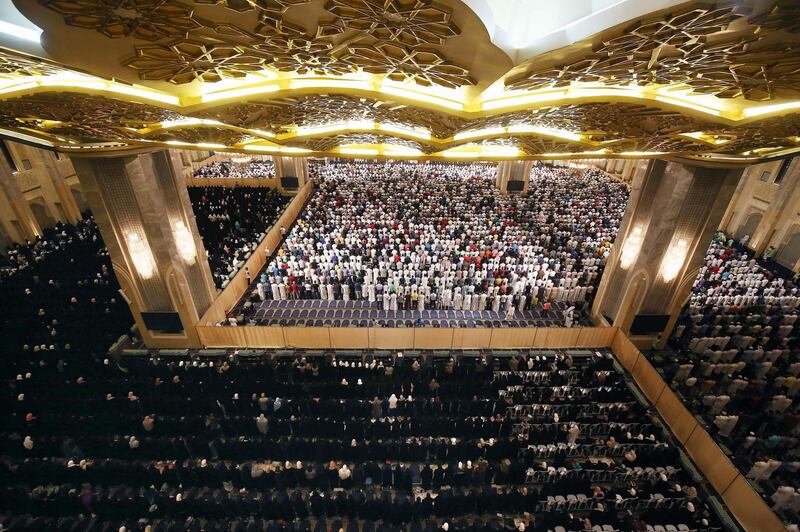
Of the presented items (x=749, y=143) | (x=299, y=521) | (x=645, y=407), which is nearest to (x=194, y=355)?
(x=299, y=521)

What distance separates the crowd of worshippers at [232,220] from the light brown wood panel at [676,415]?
13781mm

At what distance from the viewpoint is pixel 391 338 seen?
35.3ft

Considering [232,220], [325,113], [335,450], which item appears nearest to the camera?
[325,113]

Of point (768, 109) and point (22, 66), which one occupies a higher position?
point (22, 66)

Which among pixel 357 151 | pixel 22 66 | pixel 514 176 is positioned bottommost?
pixel 514 176

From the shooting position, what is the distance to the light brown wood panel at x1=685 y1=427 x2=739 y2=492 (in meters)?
7.05

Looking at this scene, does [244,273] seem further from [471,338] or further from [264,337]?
[471,338]

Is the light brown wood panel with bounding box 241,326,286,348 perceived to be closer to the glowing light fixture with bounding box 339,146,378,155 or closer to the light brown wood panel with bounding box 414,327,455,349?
the light brown wood panel with bounding box 414,327,455,349

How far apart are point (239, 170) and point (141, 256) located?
21849 millimetres

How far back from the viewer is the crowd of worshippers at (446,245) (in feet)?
43.3

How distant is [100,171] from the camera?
29.5 ft

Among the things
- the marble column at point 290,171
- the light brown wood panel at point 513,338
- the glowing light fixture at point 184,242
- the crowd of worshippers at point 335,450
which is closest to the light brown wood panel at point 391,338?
the crowd of worshippers at point 335,450

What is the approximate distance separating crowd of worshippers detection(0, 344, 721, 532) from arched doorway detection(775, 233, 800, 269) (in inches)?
592

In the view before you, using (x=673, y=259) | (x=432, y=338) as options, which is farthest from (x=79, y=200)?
(x=673, y=259)
